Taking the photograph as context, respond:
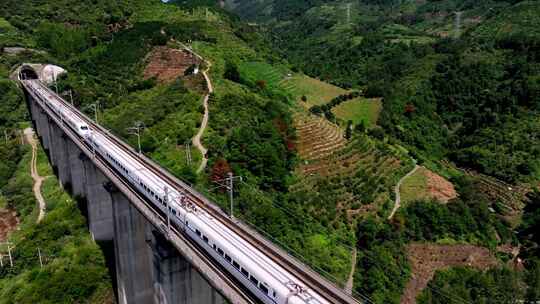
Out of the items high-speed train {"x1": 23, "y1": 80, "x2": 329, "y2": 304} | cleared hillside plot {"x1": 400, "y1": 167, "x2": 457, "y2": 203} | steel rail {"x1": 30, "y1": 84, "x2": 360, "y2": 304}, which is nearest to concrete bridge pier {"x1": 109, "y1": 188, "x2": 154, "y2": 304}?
high-speed train {"x1": 23, "y1": 80, "x2": 329, "y2": 304}

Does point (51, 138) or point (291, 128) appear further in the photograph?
point (51, 138)

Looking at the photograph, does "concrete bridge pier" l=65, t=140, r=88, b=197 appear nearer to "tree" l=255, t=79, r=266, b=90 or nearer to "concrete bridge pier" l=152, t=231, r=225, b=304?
"concrete bridge pier" l=152, t=231, r=225, b=304

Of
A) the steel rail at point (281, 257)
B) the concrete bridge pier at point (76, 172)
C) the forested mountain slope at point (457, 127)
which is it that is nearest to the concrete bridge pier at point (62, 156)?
the concrete bridge pier at point (76, 172)

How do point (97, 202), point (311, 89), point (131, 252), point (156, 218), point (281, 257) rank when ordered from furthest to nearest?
point (311, 89) → point (97, 202) → point (131, 252) → point (156, 218) → point (281, 257)

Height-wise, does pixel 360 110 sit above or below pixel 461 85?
below

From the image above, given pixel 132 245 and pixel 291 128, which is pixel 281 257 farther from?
pixel 291 128

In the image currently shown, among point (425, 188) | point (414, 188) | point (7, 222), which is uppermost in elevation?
point (414, 188)

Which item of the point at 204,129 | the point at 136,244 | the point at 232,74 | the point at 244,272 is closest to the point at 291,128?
the point at 204,129

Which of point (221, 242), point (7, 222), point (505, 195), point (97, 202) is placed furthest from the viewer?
point (505, 195)

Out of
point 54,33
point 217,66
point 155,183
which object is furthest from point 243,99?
point 54,33
